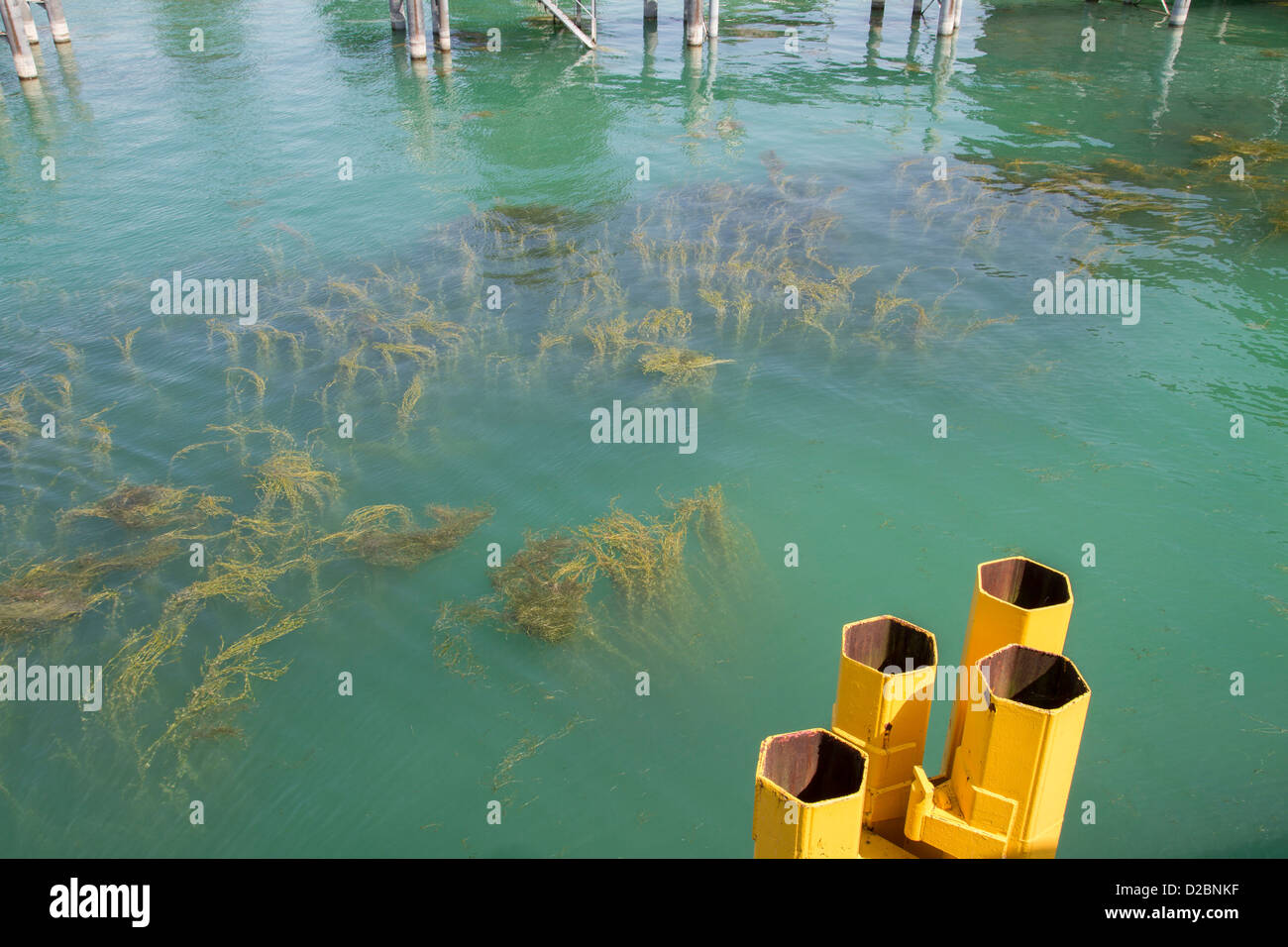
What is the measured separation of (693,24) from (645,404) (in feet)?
63.7

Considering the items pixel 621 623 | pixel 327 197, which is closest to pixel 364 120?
→ pixel 327 197

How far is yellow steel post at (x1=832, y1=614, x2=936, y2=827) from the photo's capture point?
12.2 ft

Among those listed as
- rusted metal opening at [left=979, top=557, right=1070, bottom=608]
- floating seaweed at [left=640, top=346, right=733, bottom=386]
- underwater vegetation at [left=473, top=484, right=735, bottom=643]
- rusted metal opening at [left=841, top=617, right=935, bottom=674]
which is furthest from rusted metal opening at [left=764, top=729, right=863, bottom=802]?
floating seaweed at [left=640, top=346, right=733, bottom=386]

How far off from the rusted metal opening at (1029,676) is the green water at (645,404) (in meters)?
2.95

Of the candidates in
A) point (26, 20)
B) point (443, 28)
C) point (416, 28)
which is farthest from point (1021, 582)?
point (26, 20)

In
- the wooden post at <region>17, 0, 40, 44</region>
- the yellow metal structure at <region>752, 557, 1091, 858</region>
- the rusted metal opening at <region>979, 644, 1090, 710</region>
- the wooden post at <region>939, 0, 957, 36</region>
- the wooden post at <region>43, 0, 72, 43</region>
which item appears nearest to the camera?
the yellow metal structure at <region>752, 557, 1091, 858</region>

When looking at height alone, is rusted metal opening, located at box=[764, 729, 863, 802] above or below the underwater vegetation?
above

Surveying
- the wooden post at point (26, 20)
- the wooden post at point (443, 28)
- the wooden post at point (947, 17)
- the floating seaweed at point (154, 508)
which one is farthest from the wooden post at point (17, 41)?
the wooden post at point (947, 17)

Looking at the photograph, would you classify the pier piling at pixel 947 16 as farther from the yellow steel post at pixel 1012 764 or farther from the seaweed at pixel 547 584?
the yellow steel post at pixel 1012 764

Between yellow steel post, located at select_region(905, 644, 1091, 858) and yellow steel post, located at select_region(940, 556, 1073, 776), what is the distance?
211mm

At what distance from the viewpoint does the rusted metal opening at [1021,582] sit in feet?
13.3

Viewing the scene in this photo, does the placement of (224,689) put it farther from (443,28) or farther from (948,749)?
(443,28)

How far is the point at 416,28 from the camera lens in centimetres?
2380

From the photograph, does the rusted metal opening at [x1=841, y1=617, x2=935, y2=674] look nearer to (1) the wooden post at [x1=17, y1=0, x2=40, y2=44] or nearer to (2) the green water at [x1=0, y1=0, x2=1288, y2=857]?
(2) the green water at [x1=0, y1=0, x2=1288, y2=857]
